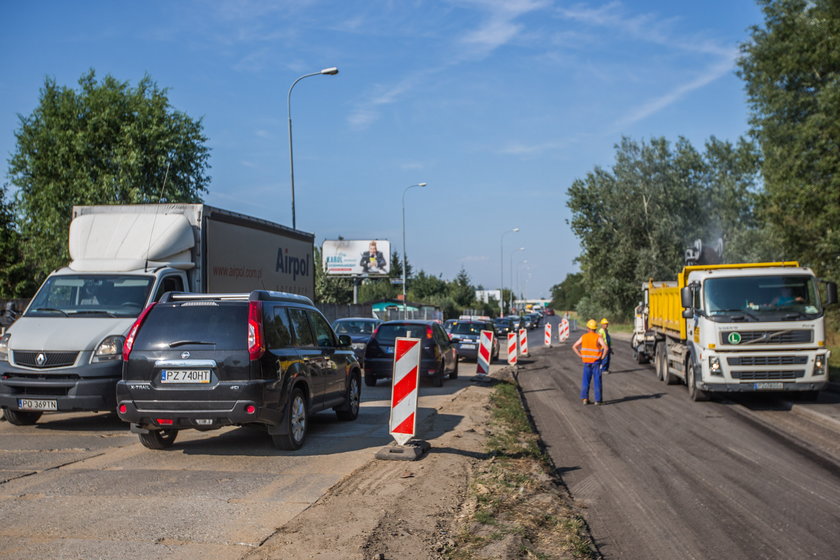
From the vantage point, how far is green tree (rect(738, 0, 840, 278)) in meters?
27.8

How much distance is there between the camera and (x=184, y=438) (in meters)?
10.2

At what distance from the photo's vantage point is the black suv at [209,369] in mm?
8258

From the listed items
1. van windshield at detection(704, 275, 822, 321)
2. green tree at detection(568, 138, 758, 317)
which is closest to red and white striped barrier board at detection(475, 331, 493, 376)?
van windshield at detection(704, 275, 822, 321)

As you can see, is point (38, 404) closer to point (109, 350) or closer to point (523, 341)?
point (109, 350)

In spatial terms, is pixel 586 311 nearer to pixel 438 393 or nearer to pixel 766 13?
pixel 766 13

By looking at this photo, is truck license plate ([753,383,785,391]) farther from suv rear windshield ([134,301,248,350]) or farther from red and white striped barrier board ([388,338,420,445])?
suv rear windshield ([134,301,248,350])

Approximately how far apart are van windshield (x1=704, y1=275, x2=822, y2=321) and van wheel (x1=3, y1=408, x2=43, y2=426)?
11678 mm

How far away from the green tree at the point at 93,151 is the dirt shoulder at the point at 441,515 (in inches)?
1346

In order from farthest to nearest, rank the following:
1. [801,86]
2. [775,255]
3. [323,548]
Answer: [775,255] < [801,86] < [323,548]

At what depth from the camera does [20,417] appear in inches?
431

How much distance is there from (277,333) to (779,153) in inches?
1122

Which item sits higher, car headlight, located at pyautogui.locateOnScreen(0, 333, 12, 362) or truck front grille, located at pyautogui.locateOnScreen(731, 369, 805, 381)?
car headlight, located at pyautogui.locateOnScreen(0, 333, 12, 362)

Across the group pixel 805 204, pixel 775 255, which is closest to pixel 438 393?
pixel 805 204

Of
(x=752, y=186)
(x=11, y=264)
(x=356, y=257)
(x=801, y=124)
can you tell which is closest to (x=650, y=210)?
(x=752, y=186)
